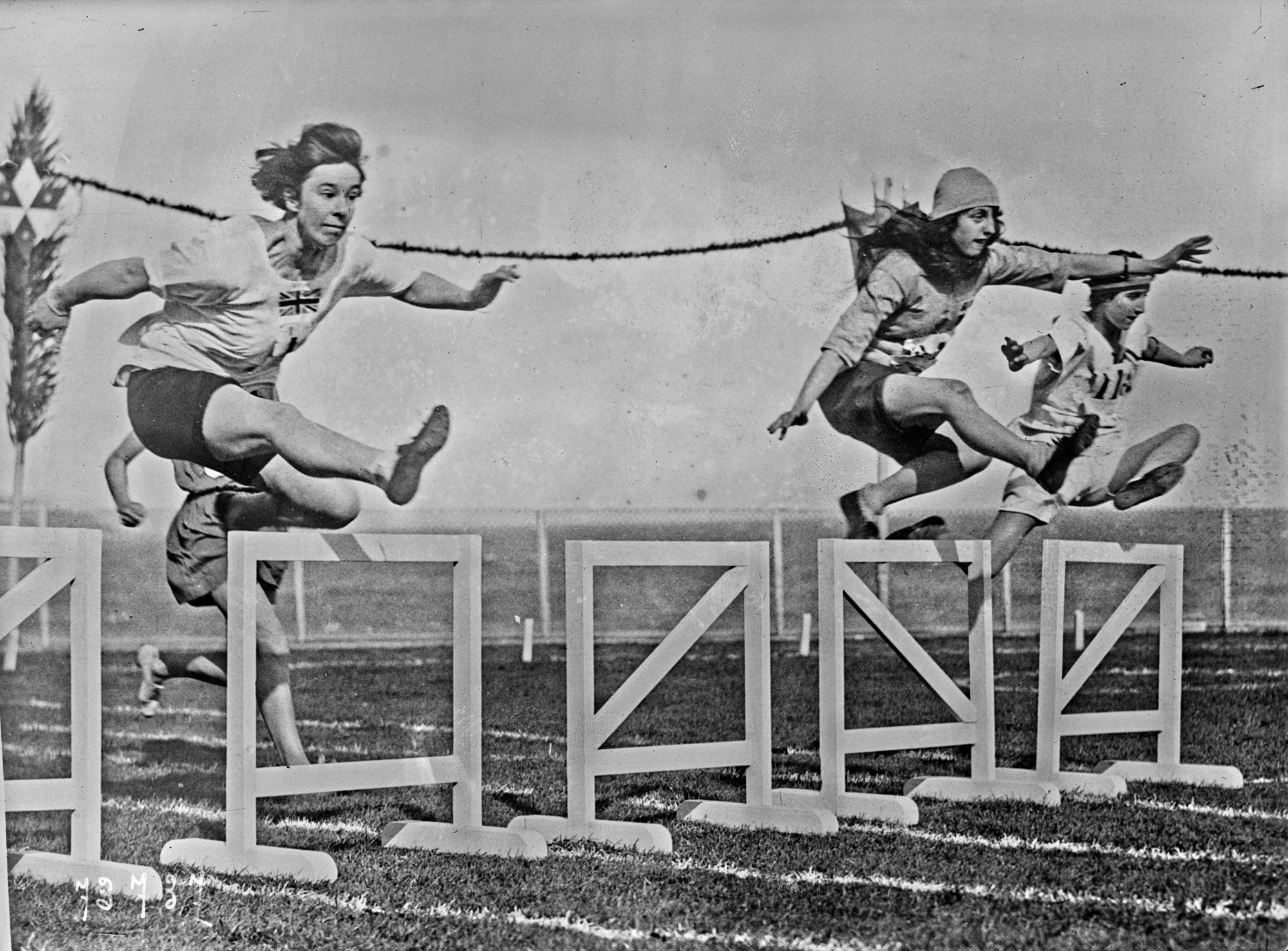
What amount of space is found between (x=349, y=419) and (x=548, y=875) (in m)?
1.67

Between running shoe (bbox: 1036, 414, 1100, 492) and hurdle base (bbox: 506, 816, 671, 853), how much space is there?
193 centimetres

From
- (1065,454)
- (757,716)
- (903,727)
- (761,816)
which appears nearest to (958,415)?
(1065,454)

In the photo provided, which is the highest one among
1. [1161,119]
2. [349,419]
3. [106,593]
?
[1161,119]

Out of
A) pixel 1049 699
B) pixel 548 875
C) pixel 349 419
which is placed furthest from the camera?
pixel 349 419

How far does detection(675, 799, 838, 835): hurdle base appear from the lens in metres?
3.47

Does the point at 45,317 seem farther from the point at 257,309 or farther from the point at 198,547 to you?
the point at 198,547

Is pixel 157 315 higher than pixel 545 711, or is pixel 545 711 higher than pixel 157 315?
pixel 157 315

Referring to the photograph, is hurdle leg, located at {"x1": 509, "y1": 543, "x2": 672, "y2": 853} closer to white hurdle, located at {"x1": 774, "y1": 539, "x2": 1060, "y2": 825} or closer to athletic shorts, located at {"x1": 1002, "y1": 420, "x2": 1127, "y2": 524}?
white hurdle, located at {"x1": 774, "y1": 539, "x2": 1060, "y2": 825}

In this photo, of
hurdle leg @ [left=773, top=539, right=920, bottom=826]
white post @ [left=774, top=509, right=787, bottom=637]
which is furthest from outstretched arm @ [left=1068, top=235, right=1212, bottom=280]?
hurdle leg @ [left=773, top=539, right=920, bottom=826]

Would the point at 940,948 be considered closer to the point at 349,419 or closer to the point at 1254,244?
the point at 349,419

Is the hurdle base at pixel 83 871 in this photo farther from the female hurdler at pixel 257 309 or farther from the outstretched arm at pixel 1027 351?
the outstretched arm at pixel 1027 351

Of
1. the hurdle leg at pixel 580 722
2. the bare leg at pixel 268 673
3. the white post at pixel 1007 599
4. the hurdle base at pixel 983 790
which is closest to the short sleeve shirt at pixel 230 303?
the bare leg at pixel 268 673

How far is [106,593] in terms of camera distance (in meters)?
4.59

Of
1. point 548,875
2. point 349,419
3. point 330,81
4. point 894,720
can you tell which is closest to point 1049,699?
point 894,720
